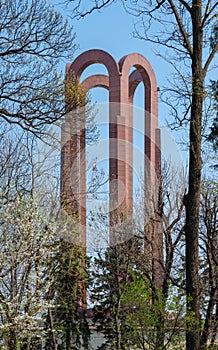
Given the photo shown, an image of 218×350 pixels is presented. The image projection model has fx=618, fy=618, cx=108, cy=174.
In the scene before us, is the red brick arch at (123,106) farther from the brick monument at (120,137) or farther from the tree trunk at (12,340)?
the tree trunk at (12,340)

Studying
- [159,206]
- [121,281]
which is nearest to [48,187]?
[159,206]

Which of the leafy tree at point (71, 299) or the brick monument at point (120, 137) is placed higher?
the brick monument at point (120, 137)

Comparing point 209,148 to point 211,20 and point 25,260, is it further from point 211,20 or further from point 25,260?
point 25,260

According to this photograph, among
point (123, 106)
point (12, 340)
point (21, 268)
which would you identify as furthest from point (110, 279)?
point (12, 340)

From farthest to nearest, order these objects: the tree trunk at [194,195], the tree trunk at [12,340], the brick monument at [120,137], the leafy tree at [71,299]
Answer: the leafy tree at [71,299] < the brick monument at [120,137] < the tree trunk at [12,340] < the tree trunk at [194,195]

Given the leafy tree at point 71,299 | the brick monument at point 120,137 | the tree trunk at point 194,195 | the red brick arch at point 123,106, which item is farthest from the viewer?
the red brick arch at point 123,106

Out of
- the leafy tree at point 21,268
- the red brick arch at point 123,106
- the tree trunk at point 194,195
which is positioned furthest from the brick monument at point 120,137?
the tree trunk at point 194,195

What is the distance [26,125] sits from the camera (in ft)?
26.9

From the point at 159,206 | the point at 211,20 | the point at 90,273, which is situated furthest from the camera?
the point at 90,273

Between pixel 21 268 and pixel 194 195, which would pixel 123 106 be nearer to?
pixel 21 268

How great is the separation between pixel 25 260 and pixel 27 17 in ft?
12.5

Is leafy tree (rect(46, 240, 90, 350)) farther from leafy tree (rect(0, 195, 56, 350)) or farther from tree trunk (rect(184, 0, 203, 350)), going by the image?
tree trunk (rect(184, 0, 203, 350))

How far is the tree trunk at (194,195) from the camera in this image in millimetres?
6910

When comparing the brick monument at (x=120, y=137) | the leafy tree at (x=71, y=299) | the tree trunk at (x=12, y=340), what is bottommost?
the tree trunk at (x=12, y=340)
